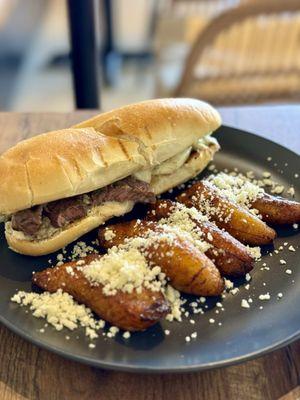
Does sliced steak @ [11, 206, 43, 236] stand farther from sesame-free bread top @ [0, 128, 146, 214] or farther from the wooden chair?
the wooden chair

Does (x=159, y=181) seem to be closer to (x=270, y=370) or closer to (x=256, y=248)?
(x=256, y=248)

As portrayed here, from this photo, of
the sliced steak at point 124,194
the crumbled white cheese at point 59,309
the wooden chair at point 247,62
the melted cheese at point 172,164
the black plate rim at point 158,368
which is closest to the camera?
the black plate rim at point 158,368

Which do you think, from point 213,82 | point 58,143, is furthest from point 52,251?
point 213,82

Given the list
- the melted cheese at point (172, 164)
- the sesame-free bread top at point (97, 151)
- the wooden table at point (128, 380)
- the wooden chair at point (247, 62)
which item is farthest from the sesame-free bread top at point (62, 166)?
the wooden chair at point (247, 62)

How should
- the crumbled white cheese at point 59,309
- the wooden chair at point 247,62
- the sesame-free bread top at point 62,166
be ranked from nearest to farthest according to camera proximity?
1. the crumbled white cheese at point 59,309
2. the sesame-free bread top at point 62,166
3. the wooden chair at point 247,62

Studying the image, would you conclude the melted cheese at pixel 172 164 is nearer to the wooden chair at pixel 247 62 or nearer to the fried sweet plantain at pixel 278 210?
the fried sweet plantain at pixel 278 210

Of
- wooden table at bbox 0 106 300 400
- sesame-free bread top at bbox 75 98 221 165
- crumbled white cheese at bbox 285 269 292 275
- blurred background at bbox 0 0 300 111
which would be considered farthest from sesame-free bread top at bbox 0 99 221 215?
blurred background at bbox 0 0 300 111
